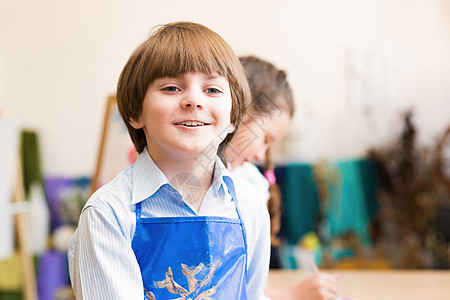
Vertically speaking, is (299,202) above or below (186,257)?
below

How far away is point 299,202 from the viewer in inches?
111

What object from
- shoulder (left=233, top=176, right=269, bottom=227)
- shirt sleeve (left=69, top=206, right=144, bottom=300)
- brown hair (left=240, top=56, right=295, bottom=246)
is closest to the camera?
shirt sleeve (left=69, top=206, right=144, bottom=300)

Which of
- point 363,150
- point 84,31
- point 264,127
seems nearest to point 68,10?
point 84,31

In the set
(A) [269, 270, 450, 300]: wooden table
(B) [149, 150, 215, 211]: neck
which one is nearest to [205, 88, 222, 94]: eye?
(B) [149, 150, 215, 211]: neck

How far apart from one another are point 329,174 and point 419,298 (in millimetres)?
1480

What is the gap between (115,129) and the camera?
2303mm

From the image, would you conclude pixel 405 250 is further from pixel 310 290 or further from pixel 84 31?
pixel 84 31

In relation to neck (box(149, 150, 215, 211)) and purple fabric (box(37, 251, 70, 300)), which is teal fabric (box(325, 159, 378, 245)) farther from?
neck (box(149, 150, 215, 211))

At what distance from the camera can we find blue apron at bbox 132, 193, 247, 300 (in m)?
0.69

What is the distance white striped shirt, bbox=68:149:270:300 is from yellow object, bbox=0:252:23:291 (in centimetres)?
215

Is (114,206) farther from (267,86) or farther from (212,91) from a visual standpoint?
(267,86)

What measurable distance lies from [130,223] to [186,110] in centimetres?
18

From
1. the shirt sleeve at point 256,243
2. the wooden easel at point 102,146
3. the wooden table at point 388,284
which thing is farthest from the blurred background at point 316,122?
the shirt sleeve at point 256,243

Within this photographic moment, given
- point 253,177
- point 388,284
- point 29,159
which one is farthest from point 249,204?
Result: point 29,159
